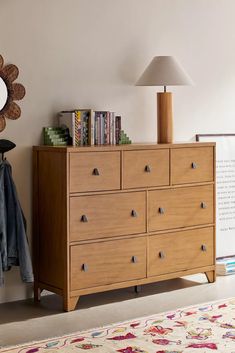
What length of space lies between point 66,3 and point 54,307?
1.97 metres

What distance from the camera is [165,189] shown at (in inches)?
200

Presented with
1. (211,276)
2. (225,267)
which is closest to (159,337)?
(211,276)

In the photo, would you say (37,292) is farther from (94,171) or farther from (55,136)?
(55,136)

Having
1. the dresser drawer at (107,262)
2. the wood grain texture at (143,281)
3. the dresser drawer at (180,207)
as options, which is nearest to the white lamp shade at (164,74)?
the dresser drawer at (180,207)

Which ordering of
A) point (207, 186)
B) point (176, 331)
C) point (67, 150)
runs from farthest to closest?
point (207, 186)
point (67, 150)
point (176, 331)

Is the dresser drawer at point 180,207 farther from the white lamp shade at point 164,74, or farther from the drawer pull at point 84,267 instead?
the white lamp shade at point 164,74

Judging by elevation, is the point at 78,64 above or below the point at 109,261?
above

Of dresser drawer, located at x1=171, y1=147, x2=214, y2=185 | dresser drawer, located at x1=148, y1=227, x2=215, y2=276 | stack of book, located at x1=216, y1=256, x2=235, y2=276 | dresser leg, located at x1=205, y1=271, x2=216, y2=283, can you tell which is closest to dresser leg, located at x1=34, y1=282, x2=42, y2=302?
dresser drawer, located at x1=148, y1=227, x2=215, y2=276

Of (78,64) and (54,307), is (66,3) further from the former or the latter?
(54,307)

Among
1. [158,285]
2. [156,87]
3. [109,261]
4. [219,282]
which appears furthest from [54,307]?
[156,87]

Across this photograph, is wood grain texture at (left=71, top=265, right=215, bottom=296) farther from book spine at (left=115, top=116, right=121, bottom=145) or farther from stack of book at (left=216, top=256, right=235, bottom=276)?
book spine at (left=115, top=116, right=121, bottom=145)

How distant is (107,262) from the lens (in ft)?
15.8

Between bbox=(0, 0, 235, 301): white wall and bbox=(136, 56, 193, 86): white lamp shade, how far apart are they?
22 centimetres

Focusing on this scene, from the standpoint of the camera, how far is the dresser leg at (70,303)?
464 cm
